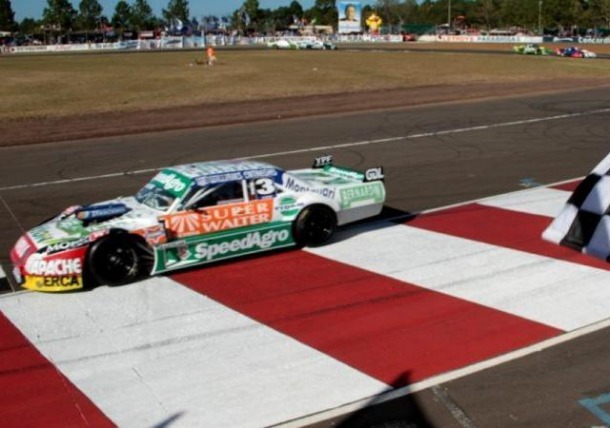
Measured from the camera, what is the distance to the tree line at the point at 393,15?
12962cm

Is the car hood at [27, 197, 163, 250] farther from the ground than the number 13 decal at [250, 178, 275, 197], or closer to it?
closer to it

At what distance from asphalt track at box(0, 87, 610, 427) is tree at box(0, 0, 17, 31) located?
5548 inches

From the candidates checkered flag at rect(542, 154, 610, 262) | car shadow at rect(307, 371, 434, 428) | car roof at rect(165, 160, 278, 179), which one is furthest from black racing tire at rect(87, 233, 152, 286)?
checkered flag at rect(542, 154, 610, 262)

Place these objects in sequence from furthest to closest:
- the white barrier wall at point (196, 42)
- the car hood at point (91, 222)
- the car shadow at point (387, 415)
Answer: the white barrier wall at point (196, 42), the car hood at point (91, 222), the car shadow at point (387, 415)

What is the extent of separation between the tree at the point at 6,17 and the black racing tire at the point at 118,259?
154511 millimetres

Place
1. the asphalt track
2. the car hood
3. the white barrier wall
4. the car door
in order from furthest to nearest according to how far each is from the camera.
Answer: the white barrier wall, the car door, the car hood, the asphalt track

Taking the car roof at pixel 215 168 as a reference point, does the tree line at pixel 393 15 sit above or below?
above

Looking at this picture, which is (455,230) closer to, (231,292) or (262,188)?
(262,188)

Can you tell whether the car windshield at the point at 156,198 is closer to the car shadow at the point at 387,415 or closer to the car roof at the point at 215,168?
the car roof at the point at 215,168

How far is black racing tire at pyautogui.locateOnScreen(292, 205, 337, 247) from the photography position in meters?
10.4

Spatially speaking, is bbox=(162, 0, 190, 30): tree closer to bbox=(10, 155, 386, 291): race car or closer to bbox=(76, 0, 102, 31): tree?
bbox=(76, 0, 102, 31): tree

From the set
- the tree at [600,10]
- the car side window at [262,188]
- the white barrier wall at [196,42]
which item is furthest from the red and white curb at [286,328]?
the tree at [600,10]

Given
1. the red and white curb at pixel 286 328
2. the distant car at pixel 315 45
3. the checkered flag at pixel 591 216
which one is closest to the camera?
the red and white curb at pixel 286 328

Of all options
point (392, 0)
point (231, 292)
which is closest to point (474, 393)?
point (231, 292)
